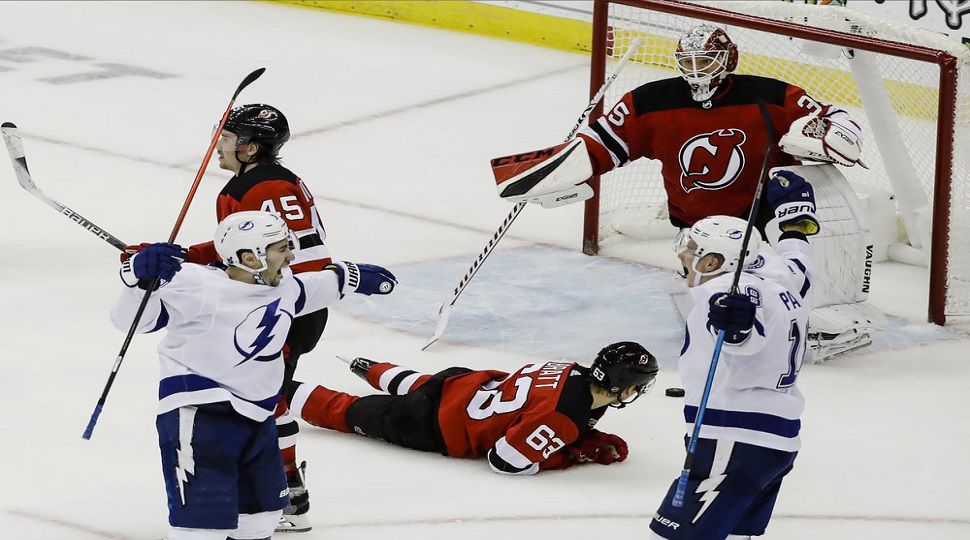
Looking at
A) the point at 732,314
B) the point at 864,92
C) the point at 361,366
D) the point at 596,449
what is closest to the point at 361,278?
the point at 732,314

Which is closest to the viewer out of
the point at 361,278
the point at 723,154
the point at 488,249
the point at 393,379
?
the point at 361,278

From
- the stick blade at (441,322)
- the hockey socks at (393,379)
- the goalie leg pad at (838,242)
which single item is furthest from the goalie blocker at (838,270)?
the hockey socks at (393,379)

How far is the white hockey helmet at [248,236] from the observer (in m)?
3.70

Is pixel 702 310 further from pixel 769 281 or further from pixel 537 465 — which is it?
pixel 537 465

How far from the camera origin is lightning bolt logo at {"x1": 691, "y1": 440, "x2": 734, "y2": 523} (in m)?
3.68

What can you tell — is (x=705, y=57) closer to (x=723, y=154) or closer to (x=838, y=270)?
(x=723, y=154)

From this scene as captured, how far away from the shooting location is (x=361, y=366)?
527 cm

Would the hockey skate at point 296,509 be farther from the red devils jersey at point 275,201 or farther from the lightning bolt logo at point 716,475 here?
the lightning bolt logo at point 716,475

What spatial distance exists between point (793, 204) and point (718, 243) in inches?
24.5

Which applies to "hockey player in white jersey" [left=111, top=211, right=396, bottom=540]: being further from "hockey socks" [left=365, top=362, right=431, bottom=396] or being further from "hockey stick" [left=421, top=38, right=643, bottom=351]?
"hockey stick" [left=421, top=38, right=643, bottom=351]

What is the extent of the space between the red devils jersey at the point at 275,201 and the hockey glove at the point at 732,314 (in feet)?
4.12

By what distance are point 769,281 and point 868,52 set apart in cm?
308

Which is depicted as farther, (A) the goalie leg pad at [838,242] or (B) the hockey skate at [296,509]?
(A) the goalie leg pad at [838,242]

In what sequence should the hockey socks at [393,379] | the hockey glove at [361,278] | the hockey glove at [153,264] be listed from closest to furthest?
the hockey glove at [153,264]
the hockey glove at [361,278]
the hockey socks at [393,379]
